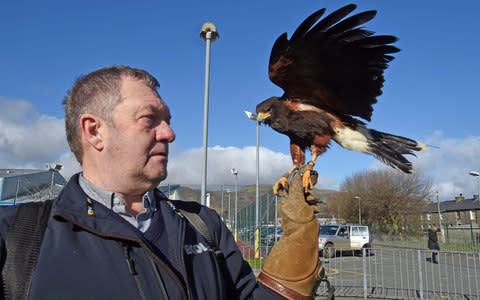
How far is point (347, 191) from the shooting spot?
167 ft

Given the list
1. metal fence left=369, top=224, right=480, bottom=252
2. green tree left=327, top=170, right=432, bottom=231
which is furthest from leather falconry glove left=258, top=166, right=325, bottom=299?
green tree left=327, top=170, right=432, bottom=231

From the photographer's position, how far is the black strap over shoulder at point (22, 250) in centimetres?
96

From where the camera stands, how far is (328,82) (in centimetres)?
326

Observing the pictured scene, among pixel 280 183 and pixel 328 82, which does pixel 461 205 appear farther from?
pixel 280 183

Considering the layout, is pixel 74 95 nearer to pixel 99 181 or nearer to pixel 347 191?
pixel 99 181

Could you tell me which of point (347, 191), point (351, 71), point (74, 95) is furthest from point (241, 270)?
point (347, 191)

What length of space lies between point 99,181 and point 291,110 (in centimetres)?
237

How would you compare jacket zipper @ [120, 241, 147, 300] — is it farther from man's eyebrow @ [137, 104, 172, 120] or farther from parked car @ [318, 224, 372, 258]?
parked car @ [318, 224, 372, 258]

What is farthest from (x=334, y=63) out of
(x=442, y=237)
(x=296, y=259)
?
(x=442, y=237)

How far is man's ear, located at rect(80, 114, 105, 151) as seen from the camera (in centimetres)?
131

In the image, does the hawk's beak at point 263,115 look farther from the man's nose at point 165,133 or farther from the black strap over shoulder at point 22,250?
the black strap over shoulder at point 22,250

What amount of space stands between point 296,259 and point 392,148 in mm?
2630

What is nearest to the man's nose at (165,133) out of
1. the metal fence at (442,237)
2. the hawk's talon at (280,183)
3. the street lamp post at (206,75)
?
the hawk's talon at (280,183)

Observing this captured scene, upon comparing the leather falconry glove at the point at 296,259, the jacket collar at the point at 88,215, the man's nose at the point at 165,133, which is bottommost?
the leather falconry glove at the point at 296,259
